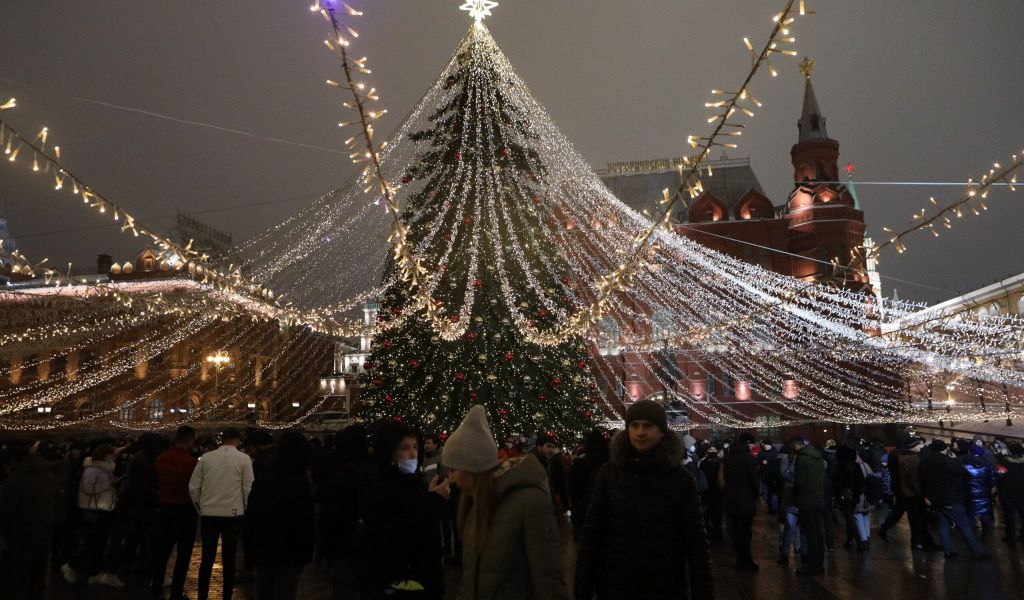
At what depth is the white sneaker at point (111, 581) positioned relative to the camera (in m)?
8.10

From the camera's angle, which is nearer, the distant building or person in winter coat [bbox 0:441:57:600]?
person in winter coat [bbox 0:441:57:600]

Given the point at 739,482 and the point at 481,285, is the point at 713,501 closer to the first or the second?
the point at 739,482

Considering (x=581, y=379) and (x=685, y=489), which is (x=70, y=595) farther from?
(x=581, y=379)

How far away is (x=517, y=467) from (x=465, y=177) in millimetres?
12916

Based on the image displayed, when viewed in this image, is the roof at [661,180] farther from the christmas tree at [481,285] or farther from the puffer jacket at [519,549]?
the puffer jacket at [519,549]

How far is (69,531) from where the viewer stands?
9125 millimetres

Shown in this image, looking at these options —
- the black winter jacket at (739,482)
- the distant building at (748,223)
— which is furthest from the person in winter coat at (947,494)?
→ the distant building at (748,223)

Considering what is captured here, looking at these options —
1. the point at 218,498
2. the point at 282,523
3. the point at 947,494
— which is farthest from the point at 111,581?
the point at 947,494

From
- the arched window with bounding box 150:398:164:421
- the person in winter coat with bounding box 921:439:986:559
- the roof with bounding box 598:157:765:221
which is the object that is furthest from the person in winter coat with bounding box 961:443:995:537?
the arched window with bounding box 150:398:164:421

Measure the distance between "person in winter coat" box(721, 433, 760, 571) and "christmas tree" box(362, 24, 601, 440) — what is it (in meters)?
6.11

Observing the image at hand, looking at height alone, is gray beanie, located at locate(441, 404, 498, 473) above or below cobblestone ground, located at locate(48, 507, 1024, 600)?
above

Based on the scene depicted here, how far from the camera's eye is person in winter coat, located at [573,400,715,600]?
11.1ft

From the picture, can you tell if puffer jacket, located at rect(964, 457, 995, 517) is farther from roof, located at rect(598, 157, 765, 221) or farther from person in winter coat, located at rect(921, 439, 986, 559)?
roof, located at rect(598, 157, 765, 221)

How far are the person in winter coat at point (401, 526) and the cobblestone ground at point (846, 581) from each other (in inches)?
150
